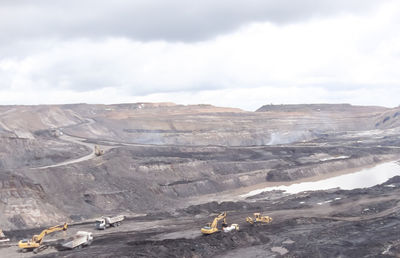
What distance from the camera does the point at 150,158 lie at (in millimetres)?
82375

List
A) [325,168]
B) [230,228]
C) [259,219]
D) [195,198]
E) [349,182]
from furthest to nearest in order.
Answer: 1. [325,168]
2. [349,182]
3. [195,198]
4. [259,219]
5. [230,228]

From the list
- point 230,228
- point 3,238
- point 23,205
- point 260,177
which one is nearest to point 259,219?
point 230,228

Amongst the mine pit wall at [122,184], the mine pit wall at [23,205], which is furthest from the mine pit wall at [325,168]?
the mine pit wall at [23,205]

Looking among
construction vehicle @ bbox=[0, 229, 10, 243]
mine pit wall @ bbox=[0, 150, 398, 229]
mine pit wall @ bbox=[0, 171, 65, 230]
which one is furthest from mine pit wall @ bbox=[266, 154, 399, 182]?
construction vehicle @ bbox=[0, 229, 10, 243]

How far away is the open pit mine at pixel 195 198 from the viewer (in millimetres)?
37625

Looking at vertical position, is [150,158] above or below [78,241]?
above

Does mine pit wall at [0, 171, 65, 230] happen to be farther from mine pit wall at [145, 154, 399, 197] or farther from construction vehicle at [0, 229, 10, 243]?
mine pit wall at [145, 154, 399, 197]

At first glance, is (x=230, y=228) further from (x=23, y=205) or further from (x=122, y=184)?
(x=122, y=184)

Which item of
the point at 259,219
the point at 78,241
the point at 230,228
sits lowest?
the point at 259,219

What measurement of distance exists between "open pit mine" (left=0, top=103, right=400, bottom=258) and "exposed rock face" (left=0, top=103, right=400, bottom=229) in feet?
0.72

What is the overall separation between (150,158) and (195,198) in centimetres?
1780

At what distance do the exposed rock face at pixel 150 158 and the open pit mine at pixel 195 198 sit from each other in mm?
220

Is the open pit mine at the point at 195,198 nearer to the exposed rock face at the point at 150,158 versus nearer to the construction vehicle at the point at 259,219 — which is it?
the construction vehicle at the point at 259,219

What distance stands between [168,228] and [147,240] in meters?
5.85
